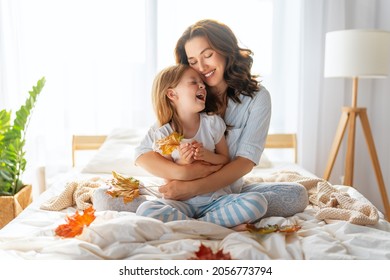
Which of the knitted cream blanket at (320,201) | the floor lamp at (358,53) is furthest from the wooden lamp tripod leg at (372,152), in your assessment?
the knitted cream blanket at (320,201)

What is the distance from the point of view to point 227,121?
168 centimetres

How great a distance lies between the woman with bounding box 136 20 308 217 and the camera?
1.52 metres

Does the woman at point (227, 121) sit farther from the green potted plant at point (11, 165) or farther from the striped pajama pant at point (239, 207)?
the green potted plant at point (11, 165)

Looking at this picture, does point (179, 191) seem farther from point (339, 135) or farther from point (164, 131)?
point (339, 135)

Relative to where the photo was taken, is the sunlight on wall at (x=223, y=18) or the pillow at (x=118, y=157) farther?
the sunlight on wall at (x=223, y=18)

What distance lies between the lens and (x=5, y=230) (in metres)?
1.46

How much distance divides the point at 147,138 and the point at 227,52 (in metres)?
0.41

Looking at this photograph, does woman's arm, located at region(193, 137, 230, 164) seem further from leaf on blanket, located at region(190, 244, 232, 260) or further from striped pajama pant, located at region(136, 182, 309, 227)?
leaf on blanket, located at region(190, 244, 232, 260)

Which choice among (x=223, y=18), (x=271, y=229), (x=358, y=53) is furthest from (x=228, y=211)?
(x=223, y=18)

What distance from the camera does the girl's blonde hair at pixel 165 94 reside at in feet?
5.07

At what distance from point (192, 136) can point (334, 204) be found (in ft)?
1.81

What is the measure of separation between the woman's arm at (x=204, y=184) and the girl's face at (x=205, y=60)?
31 cm
